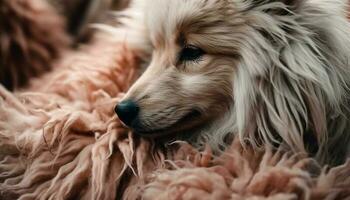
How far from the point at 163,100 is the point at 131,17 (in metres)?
0.37

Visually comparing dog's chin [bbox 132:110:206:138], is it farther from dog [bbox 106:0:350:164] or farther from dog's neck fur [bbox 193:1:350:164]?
dog's neck fur [bbox 193:1:350:164]

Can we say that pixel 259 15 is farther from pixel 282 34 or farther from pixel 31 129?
pixel 31 129

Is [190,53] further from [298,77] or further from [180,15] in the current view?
[298,77]

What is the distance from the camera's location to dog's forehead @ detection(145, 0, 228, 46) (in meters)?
1.53

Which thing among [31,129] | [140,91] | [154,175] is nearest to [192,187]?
[154,175]

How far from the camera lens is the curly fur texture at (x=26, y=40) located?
6.75 feet

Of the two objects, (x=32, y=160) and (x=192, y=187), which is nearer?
(x=192, y=187)

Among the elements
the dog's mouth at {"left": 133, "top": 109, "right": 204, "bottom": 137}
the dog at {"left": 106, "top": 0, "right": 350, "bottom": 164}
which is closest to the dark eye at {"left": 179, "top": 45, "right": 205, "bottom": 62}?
the dog at {"left": 106, "top": 0, "right": 350, "bottom": 164}

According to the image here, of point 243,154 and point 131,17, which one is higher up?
point 131,17

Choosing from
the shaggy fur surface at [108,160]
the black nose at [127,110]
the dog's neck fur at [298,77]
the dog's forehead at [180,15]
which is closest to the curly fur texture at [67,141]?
the shaggy fur surface at [108,160]

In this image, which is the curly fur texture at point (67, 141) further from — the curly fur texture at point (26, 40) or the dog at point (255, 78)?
the curly fur texture at point (26, 40)

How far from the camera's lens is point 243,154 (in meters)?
1.53

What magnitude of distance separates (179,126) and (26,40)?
718mm

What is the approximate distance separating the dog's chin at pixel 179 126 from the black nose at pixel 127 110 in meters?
0.03
